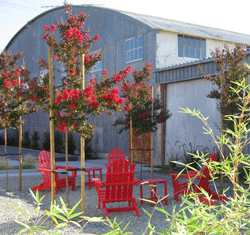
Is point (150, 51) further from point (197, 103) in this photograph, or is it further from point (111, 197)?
point (111, 197)

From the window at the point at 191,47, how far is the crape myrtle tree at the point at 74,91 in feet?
27.3

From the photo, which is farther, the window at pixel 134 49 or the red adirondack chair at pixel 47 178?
the window at pixel 134 49

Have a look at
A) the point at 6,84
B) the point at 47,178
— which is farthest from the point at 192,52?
the point at 47,178

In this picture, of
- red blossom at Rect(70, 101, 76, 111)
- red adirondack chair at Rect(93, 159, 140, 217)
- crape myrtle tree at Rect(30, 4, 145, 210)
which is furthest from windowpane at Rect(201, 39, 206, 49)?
red blossom at Rect(70, 101, 76, 111)

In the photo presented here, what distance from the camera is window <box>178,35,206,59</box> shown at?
13477 millimetres

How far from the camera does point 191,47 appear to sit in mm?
13758

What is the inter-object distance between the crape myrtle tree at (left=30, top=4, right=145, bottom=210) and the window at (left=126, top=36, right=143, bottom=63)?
792cm

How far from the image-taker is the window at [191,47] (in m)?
13.5

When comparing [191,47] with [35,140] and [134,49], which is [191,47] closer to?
[134,49]

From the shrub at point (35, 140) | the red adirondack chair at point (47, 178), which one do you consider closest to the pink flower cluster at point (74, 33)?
the red adirondack chair at point (47, 178)

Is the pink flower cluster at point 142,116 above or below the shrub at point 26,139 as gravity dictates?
above

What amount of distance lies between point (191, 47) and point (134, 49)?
2.42 m

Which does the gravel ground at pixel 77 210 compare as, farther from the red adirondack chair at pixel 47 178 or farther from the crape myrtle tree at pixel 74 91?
the crape myrtle tree at pixel 74 91

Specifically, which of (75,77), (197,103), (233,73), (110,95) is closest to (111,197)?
(110,95)
